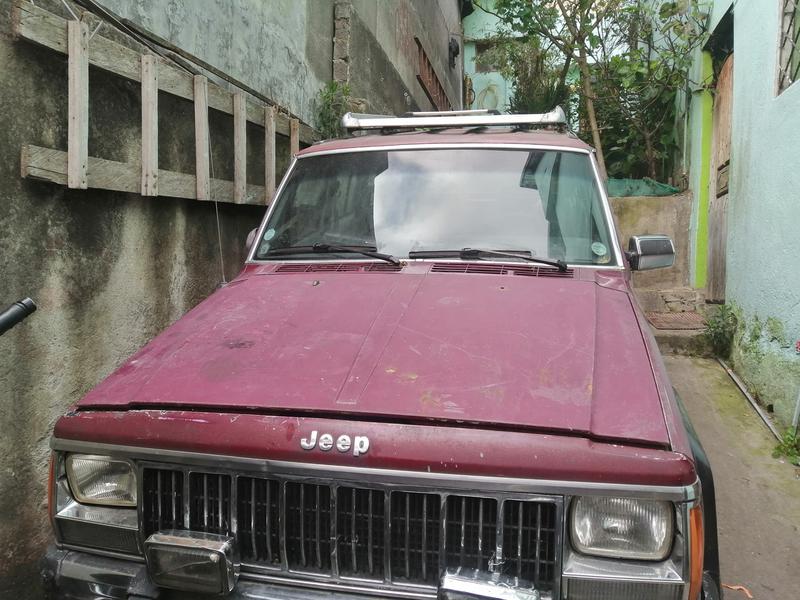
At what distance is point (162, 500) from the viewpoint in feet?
6.21

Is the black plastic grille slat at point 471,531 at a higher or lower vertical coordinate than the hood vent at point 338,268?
lower

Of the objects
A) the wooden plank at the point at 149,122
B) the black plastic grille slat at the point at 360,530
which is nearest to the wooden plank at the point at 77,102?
the wooden plank at the point at 149,122

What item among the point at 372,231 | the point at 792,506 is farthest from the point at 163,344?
the point at 792,506

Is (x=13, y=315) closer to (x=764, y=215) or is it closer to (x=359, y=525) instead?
(x=359, y=525)

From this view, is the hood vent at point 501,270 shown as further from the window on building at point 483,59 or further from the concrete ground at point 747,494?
the window on building at point 483,59

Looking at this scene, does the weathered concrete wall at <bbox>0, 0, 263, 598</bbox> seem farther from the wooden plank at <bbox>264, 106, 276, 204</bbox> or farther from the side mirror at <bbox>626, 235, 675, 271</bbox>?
the side mirror at <bbox>626, 235, 675, 271</bbox>

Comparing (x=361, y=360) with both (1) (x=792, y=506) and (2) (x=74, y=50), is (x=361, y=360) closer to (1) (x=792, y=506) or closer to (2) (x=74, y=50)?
(2) (x=74, y=50)

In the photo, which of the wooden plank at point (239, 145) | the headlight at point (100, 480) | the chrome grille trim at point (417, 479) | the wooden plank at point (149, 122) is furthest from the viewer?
the wooden plank at point (239, 145)

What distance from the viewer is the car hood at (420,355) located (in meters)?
1.79

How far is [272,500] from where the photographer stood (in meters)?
1.80

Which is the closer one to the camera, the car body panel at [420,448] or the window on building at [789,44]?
the car body panel at [420,448]

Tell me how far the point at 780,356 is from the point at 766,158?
→ 1590 mm

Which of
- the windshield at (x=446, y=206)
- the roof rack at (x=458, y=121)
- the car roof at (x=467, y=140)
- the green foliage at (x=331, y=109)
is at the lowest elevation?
the windshield at (x=446, y=206)

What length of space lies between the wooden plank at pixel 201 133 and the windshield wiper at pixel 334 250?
1302mm
